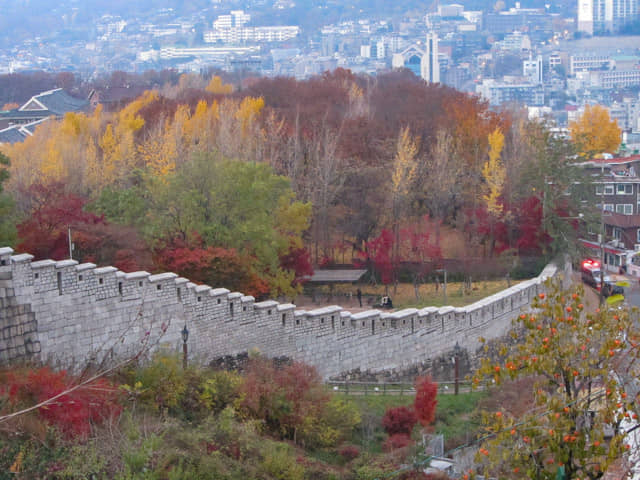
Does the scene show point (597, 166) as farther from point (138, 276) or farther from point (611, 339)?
point (611, 339)

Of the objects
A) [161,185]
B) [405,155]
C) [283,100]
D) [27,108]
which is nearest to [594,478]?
[161,185]

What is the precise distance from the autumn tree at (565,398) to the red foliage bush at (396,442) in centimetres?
450

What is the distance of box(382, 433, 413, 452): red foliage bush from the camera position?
669 inches

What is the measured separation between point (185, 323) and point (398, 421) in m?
4.11

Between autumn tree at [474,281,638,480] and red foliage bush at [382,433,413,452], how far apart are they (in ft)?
14.8

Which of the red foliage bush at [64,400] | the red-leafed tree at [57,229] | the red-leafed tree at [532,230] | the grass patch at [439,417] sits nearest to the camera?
the red foliage bush at [64,400]

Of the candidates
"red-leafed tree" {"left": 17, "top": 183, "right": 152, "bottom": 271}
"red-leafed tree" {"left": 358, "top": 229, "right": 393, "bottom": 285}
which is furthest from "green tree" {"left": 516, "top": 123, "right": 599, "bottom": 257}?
"red-leafed tree" {"left": 17, "top": 183, "right": 152, "bottom": 271}

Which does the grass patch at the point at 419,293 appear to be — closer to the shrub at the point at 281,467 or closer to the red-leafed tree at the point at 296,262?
the red-leafed tree at the point at 296,262

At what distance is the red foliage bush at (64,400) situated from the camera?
14352 millimetres

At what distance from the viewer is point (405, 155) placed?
37719mm

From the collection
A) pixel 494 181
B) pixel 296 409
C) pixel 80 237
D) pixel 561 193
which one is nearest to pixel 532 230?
pixel 561 193

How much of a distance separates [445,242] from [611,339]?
80.6 feet

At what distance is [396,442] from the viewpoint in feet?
56.4

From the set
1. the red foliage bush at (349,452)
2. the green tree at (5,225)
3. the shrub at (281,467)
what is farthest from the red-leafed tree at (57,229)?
the shrub at (281,467)
